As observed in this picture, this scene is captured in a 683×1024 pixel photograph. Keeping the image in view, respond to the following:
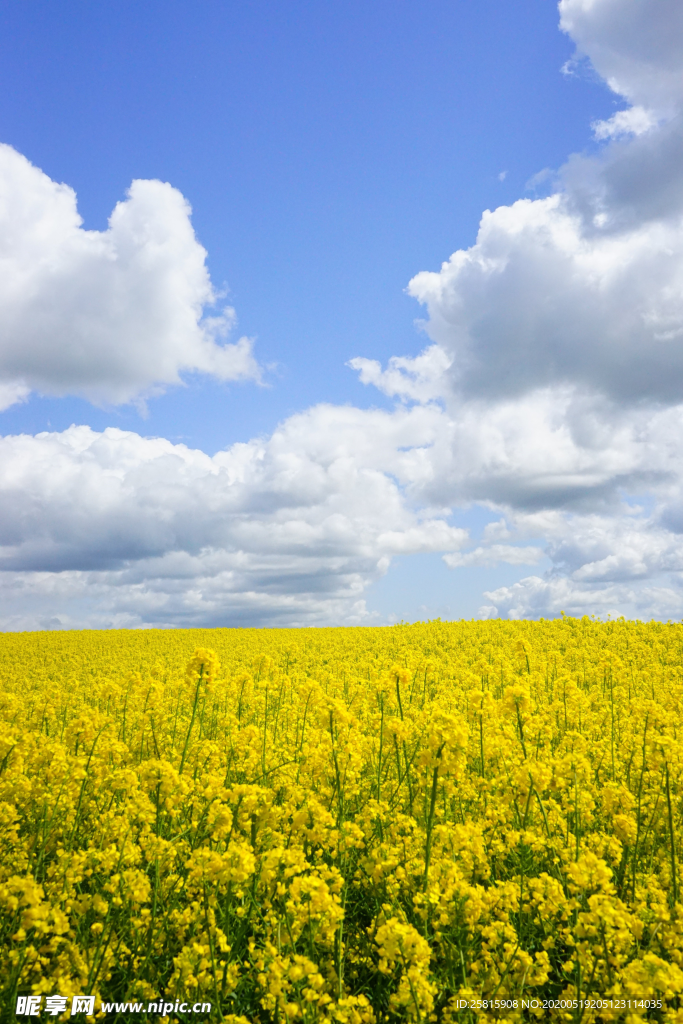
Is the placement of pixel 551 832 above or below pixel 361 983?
above

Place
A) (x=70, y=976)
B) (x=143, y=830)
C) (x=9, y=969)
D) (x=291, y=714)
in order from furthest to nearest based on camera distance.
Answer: (x=291, y=714), (x=143, y=830), (x=9, y=969), (x=70, y=976)

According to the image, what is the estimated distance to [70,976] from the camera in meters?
3.20

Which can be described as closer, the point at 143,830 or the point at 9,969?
the point at 9,969

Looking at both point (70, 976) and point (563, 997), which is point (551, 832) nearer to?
point (563, 997)

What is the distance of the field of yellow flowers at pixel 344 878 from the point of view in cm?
295

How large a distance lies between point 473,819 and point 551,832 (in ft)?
2.90

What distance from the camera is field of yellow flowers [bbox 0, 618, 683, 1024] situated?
9.66 ft

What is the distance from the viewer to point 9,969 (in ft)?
11.2

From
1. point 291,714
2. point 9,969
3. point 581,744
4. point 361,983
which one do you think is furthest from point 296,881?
point 291,714

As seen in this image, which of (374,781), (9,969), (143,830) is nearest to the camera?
(9,969)

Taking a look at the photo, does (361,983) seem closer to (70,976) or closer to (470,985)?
(470,985)

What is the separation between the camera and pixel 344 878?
3.78 metres

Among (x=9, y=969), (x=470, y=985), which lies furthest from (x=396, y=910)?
(x=9, y=969)

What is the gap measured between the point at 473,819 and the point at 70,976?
11.6ft
